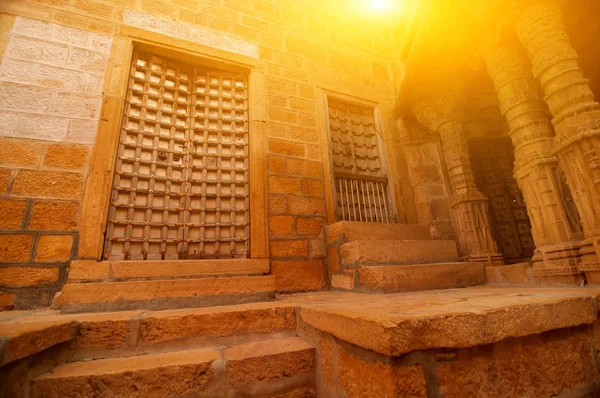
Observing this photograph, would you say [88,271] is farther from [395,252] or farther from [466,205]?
[466,205]

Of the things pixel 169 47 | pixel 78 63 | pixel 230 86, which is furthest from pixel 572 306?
pixel 78 63

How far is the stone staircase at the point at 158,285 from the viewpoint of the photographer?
2.21m

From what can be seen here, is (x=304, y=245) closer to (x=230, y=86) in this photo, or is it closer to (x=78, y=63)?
(x=230, y=86)

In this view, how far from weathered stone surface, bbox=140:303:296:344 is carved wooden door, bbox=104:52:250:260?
1282 millimetres

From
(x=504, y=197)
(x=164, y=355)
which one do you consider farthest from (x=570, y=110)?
(x=164, y=355)

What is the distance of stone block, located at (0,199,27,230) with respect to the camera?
2379 millimetres

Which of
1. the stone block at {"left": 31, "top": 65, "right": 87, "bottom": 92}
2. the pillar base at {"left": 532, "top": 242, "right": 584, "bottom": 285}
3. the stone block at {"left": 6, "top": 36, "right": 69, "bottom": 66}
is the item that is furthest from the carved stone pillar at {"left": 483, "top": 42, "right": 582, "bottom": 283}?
the stone block at {"left": 6, "top": 36, "right": 69, "bottom": 66}

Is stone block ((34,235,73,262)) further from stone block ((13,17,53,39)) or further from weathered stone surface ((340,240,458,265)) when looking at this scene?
weathered stone surface ((340,240,458,265))

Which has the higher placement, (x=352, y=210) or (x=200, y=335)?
(x=352, y=210)

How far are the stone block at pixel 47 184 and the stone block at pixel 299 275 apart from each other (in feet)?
6.91

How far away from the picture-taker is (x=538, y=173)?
244cm

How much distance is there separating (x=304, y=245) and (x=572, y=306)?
2337 mm

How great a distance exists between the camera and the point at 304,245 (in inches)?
129

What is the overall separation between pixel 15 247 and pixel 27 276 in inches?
10.8
